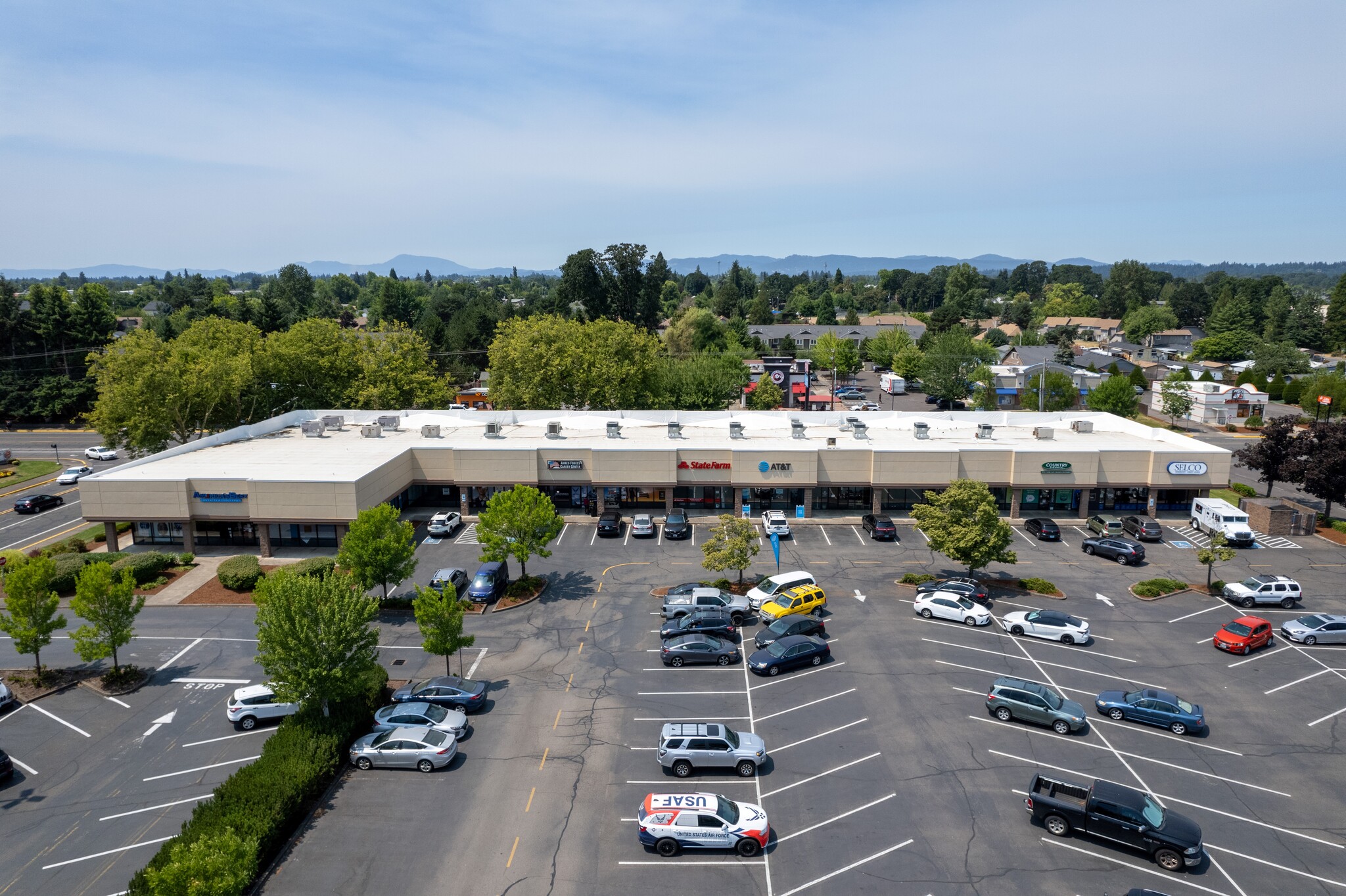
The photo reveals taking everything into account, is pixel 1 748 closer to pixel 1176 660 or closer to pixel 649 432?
pixel 649 432

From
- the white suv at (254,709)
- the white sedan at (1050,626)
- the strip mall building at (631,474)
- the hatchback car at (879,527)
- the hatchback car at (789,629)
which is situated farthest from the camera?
the hatchback car at (879,527)

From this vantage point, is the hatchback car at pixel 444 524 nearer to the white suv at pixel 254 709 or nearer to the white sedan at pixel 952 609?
the white suv at pixel 254 709

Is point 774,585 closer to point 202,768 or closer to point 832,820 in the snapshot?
point 832,820

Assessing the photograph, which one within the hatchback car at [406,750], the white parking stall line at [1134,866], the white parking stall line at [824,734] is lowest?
the white parking stall line at [1134,866]

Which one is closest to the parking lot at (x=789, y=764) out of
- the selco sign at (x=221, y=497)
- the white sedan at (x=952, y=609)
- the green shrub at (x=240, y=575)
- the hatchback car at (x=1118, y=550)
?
the white sedan at (x=952, y=609)

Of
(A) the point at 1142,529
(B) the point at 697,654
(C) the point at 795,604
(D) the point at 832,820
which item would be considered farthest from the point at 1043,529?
(D) the point at 832,820

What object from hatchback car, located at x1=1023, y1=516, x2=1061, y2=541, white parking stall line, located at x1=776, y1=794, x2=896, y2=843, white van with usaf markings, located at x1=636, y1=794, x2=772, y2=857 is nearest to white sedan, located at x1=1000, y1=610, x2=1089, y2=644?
hatchback car, located at x1=1023, y1=516, x2=1061, y2=541
